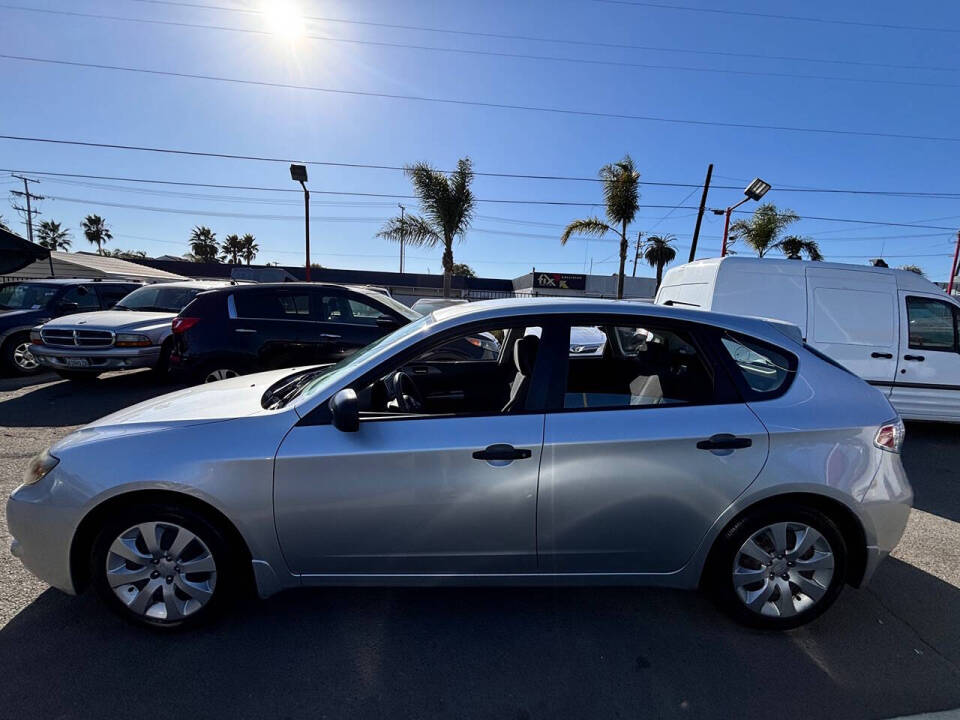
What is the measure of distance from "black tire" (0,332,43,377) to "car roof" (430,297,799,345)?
29.6 feet

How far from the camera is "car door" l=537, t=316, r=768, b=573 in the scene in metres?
2.10

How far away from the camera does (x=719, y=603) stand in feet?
7.63

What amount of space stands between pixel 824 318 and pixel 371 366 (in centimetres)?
564

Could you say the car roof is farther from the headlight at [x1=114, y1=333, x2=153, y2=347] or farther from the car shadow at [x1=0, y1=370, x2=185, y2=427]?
the headlight at [x1=114, y1=333, x2=153, y2=347]

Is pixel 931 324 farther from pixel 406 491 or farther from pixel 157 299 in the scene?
pixel 157 299

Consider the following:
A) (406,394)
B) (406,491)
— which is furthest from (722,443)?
(406,394)

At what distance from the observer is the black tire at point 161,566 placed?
6.78ft

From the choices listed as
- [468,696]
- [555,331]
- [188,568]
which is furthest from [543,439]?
[188,568]

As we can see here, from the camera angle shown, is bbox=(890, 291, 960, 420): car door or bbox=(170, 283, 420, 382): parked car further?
bbox=(170, 283, 420, 382): parked car

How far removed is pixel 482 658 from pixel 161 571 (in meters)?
1.55

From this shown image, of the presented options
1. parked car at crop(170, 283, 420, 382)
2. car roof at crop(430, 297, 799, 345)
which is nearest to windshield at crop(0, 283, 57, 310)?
parked car at crop(170, 283, 420, 382)

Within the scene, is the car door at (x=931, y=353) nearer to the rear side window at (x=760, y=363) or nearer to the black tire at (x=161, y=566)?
the rear side window at (x=760, y=363)

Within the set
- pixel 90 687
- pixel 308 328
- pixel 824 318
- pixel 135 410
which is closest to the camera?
pixel 90 687

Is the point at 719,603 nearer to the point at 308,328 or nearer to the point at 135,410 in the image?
the point at 135,410
